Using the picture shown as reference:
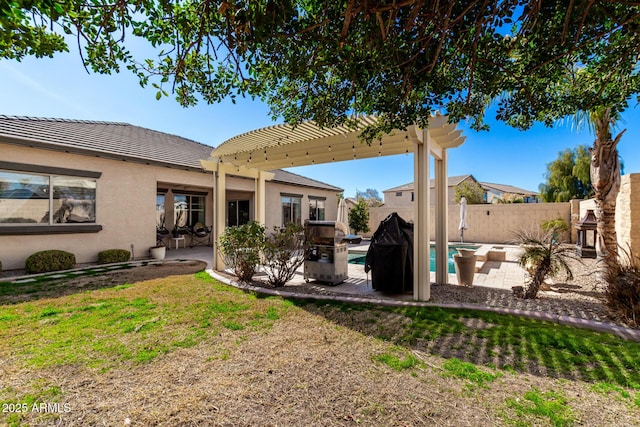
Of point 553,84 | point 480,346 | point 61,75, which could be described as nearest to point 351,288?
point 480,346

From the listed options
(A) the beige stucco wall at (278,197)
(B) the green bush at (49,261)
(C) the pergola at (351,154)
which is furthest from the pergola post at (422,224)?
(A) the beige stucco wall at (278,197)

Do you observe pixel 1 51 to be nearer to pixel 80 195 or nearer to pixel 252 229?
pixel 252 229

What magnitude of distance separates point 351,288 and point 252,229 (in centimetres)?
278

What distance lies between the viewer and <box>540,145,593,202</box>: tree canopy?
2550 centimetres

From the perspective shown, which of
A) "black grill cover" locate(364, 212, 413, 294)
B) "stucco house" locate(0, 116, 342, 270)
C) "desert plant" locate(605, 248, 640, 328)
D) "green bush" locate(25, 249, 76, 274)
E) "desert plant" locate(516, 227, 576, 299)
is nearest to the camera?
"desert plant" locate(605, 248, 640, 328)

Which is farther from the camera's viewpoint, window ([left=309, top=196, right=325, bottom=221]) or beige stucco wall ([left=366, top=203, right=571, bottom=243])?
window ([left=309, top=196, right=325, bottom=221])

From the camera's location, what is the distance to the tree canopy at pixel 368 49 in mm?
3029

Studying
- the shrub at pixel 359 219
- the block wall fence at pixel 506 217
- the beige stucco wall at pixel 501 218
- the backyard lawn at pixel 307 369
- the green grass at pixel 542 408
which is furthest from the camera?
the shrub at pixel 359 219

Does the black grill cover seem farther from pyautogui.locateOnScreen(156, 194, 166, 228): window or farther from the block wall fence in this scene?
pyautogui.locateOnScreen(156, 194, 166, 228): window

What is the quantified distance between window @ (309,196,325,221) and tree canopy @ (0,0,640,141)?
45.9 feet

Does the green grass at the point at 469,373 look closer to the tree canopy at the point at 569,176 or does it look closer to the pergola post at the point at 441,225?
the pergola post at the point at 441,225

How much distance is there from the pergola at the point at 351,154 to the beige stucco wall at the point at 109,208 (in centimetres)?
394

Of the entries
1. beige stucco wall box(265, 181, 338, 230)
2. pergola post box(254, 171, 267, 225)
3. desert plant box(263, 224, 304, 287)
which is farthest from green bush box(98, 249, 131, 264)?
beige stucco wall box(265, 181, 338, 230)

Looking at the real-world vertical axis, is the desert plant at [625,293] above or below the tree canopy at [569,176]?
below
